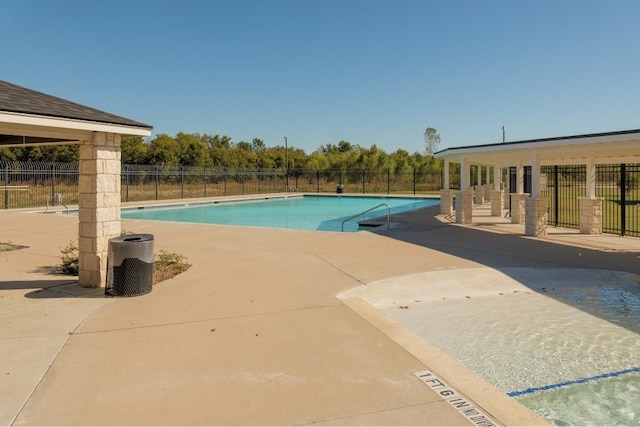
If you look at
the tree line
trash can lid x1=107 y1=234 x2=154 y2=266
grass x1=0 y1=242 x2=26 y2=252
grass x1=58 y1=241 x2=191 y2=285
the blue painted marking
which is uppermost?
the tree line

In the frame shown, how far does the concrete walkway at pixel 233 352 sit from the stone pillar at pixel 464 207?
7.50 metres

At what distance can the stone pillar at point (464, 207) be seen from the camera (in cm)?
1753

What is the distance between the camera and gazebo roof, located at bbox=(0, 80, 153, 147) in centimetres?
632

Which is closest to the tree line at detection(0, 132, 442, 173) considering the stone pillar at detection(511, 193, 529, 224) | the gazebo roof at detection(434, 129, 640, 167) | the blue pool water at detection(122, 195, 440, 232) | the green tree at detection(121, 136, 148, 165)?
the green tree at detection(121, 136, 148, 165)

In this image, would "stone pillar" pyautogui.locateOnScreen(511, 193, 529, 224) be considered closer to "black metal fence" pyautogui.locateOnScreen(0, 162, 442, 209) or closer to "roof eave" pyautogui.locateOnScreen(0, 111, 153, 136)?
"roof eave" pyautogui.locateOnScreen(0, 111, 153, 136)

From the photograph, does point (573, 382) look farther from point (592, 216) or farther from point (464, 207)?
point (464, 207)

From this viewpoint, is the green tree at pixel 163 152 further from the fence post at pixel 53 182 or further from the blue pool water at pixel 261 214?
the fence post at pixel 53 182

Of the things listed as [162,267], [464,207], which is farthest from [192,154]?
[162,267]

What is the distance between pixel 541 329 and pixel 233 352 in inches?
158

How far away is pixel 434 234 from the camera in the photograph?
47.4 feet

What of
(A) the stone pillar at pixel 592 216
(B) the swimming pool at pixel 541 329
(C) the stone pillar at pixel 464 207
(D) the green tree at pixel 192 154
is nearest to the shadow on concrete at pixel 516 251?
(B) the swimming pool at pixel 541 329

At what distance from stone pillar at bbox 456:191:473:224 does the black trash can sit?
13.0 m

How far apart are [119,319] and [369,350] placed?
3.07 m

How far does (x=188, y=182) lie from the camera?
38.2 meters
